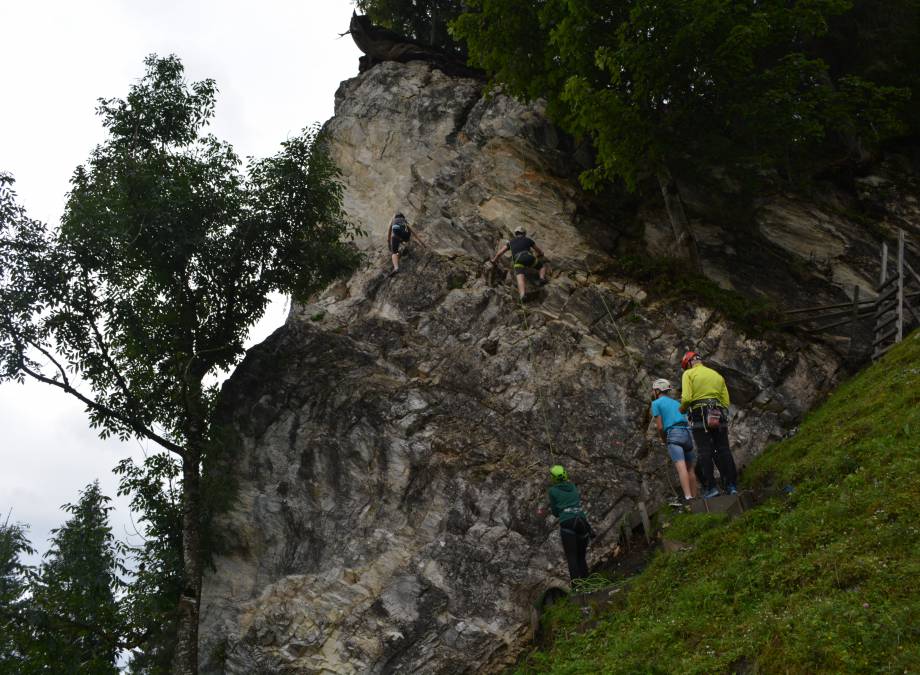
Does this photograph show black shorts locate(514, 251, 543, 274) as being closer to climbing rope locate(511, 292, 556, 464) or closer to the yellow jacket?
climbing rope locate(511, 292, 556, 464)

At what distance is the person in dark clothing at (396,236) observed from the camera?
58.9 feet

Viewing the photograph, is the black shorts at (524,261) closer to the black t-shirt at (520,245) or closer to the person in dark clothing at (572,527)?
the black t-shirt at (520,245)

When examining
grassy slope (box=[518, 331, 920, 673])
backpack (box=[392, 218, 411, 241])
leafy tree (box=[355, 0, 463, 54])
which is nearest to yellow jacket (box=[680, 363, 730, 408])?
grassy slope (box=[518, 331, 920, 673])

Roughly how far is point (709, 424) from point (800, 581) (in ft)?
11.3

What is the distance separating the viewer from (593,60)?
53.8 ft

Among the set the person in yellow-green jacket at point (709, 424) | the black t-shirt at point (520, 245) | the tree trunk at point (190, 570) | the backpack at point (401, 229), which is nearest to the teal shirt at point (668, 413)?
the person in yellow-green jacket at point (709, 424)

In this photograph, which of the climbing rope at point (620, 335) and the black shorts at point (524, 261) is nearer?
the climbing rope at point (620, 335)

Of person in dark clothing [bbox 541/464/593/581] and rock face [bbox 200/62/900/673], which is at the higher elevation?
rock face [bbox 200/62/900/673]

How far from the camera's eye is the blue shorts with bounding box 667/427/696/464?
1035 centimetres

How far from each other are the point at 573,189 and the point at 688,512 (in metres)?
11.1

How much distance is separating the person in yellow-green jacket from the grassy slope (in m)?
0.66

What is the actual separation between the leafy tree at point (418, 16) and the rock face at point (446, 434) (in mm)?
10179

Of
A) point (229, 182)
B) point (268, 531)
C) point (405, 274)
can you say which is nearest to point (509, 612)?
point (268, 531)

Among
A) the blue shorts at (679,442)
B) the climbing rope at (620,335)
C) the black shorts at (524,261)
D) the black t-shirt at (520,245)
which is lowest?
the blue shorts at (679,442)
